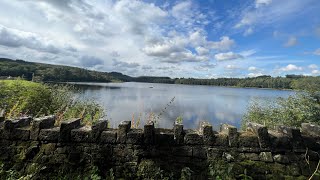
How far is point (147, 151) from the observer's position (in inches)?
149

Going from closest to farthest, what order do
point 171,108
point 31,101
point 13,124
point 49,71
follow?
1. point 13,124
2. point 31,101
3. point 171,108
4. point 49,71

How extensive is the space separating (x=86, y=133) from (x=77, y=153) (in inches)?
15.8

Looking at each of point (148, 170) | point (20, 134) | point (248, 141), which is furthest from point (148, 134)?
point (20, 134)

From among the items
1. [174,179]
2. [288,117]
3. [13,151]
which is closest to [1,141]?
[13,151]

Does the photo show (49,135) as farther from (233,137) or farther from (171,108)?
(171,108)

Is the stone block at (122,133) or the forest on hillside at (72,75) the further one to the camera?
the forest on hillside at (72,75)

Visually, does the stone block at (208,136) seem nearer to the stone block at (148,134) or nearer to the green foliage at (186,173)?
the green foliage at (186,173)

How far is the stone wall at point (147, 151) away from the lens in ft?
12.2

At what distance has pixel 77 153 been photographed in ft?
12.5

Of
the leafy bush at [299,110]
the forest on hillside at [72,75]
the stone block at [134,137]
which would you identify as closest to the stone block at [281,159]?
the stone block at [134,137]

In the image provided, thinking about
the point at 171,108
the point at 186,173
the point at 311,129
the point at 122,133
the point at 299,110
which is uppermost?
the point at 311,129

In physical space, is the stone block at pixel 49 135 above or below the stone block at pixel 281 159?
above

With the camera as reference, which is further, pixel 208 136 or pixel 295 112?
pixel 295 112

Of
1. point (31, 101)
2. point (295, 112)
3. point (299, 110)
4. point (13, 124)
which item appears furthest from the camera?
point (295, 112)
